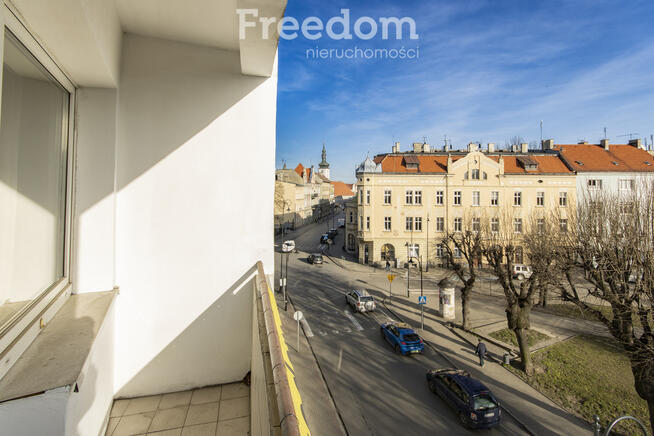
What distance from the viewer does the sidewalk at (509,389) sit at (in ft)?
25.5

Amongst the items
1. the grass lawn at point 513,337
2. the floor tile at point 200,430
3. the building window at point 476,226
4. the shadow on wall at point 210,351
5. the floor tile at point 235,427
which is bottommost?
the grass lawn at point 513,337

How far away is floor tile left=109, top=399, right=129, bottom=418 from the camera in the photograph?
10.5ft

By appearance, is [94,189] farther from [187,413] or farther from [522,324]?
[522,324]

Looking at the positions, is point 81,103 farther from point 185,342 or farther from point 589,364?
point 589,364

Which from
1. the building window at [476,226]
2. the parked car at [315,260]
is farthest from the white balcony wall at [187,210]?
the parked car at [315,260]

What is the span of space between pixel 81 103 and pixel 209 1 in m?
1.55

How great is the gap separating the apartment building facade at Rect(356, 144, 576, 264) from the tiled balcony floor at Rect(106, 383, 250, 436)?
74.2 ft

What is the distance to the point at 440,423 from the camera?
789 cm

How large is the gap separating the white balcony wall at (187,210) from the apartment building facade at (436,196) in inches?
875

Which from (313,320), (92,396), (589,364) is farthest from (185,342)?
A: (589,364)

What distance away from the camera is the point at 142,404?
3.37 meters

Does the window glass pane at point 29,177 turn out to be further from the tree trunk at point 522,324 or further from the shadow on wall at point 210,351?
the tree trunk at point 522,324

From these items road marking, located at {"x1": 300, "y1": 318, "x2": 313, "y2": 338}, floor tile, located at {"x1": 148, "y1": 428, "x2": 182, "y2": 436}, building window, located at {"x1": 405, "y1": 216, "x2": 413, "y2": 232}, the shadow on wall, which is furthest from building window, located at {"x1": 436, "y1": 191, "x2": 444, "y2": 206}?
floor tile, located at {"x1": 148, "y1": 428, "x2": 182, "y2": 436}

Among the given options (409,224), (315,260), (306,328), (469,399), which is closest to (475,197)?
(409,224)
